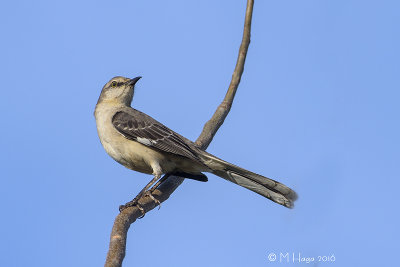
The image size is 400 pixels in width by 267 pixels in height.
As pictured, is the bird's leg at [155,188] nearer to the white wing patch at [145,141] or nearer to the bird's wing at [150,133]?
the bird's wing at [150,133]

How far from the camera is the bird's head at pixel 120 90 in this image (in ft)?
34.9

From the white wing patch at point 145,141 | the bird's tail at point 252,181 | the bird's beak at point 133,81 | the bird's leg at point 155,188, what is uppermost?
the bird's beak at point 133,81

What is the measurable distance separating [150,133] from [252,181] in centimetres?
204

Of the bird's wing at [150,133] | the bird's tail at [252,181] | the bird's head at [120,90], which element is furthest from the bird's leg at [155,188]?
the bird's head at [120,90]

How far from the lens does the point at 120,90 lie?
10.7 m

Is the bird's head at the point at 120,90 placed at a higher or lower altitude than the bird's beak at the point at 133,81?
lower

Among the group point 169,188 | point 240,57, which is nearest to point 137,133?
point 169,188

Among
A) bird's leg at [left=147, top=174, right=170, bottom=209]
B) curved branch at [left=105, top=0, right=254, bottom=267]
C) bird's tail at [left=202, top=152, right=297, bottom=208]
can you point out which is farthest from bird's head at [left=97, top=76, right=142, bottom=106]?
bird's tail at [left=202, top=152, right=297, bottom=208]

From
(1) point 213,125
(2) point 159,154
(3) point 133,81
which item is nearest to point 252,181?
(1) point 213,125

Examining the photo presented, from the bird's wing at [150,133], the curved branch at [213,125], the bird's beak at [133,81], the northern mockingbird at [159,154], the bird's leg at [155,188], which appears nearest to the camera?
the curved branch at [213,125]

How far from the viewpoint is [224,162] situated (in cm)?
875

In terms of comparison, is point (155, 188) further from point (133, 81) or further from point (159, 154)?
point (133, 81)

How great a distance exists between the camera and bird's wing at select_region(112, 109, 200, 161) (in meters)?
9.05

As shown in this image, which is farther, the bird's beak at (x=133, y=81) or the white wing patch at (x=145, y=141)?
the bird's beak at (x=133, y=81)
